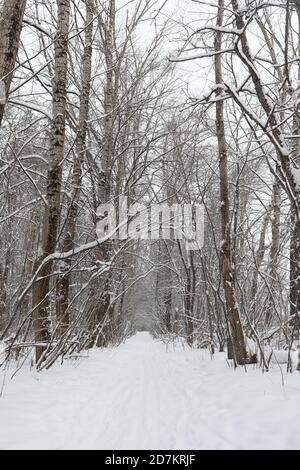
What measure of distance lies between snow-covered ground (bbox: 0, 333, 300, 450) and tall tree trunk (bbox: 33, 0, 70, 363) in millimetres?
630

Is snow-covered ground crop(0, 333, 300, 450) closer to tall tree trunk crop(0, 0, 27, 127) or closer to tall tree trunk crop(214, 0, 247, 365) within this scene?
tall tree trunk crop(214, 0, 247, 365)

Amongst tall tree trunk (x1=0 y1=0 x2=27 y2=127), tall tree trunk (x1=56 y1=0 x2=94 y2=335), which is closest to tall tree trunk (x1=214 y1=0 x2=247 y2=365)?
tall tree trunk (x1=56 y1=0 x2=94 y2=335)

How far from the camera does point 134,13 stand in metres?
8.38

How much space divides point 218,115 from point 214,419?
4164 millimetres

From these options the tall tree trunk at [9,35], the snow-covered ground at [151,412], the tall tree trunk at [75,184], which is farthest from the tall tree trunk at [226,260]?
the tall tree trunk at [9,35]

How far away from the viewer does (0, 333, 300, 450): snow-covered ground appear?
6.91 feet

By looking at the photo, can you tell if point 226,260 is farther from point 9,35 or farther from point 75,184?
point 9,35

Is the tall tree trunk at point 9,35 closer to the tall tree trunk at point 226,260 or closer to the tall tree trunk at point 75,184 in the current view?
the tall tree trunk at point 226,260

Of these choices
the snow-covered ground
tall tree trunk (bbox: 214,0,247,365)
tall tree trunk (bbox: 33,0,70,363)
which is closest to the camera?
the snow-covered ground

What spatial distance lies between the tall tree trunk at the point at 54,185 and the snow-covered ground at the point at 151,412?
0.63m

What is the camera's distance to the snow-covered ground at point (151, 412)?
2.11 meters

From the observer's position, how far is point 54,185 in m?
4.93

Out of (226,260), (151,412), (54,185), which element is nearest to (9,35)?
(54,185)
